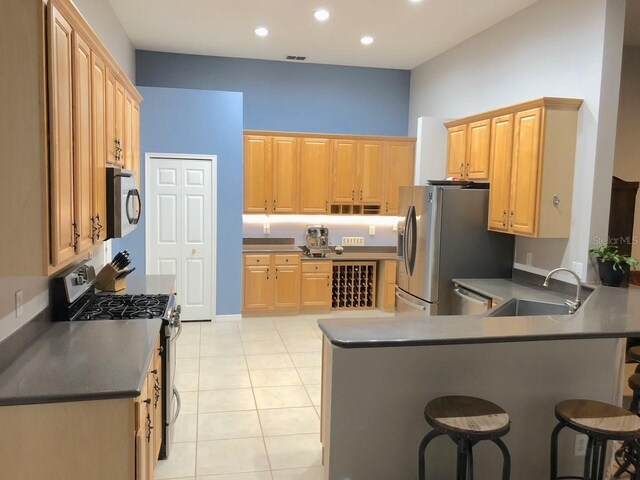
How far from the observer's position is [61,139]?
2139 millimetres

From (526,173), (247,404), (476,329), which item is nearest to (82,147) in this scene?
(476,329)

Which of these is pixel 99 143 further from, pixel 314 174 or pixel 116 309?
pixel 314 174

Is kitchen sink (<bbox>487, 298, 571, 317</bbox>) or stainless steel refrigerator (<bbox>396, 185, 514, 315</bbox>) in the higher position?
stainless steel refrigerator (<bbox>396, 185, 514, 315</bbox>)

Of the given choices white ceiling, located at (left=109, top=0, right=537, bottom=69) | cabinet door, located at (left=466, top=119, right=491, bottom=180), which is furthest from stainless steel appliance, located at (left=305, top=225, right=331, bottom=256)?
cabinet door, located at (left=466, top=119, right=491, bottom=180)

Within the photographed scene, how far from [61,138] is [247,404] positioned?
2658 millimetres

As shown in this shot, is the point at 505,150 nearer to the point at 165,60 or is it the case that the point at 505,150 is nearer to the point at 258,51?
the point at 258,51

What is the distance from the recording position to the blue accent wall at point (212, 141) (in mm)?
6113

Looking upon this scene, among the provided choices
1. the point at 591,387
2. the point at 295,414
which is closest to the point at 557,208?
the point at 591,387

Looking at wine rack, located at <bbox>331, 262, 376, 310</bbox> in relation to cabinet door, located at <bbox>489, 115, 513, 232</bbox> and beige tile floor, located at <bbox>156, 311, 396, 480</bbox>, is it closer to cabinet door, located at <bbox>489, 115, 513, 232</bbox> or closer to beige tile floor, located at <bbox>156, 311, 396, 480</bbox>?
beige tile floor, located at <bbox>156, 311, 396, 480</bbox>

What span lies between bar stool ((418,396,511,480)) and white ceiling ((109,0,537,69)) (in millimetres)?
3717

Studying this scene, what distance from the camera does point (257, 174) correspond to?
22.3ft

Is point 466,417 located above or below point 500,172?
below

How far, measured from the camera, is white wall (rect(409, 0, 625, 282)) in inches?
154

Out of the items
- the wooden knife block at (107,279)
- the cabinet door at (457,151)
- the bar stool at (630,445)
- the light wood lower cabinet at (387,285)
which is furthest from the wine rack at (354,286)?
the bar stool at (630,445)
